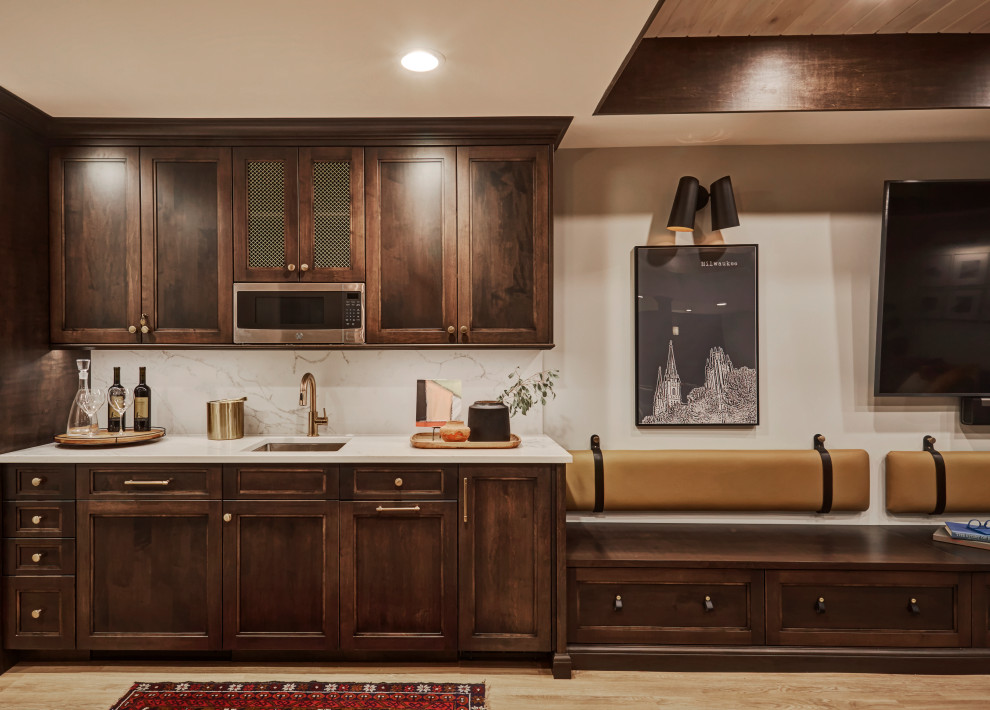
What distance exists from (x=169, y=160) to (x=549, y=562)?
247 centimetres

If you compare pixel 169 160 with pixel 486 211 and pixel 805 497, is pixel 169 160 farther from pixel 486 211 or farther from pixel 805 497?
pixel 805 497

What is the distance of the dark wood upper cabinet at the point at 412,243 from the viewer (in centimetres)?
276

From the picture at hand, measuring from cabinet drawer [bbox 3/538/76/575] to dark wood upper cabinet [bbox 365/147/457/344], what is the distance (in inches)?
61.0

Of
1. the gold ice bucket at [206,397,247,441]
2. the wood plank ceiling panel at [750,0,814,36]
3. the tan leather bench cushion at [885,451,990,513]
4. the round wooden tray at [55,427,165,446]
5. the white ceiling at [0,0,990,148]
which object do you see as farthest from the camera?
the tan leather bench cushion at [885,451,990,513]

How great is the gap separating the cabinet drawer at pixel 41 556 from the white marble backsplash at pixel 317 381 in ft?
2.37

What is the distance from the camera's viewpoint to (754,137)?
9.70ft

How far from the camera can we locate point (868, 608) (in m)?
2.51

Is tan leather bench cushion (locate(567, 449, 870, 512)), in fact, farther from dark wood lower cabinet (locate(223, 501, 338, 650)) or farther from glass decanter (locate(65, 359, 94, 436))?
glass decanter (locate(65, 359, 94, 436))

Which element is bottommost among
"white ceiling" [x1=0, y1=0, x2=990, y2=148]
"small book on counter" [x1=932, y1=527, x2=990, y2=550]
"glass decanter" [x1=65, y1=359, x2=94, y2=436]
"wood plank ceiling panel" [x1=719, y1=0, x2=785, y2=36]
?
"small book on counter" [x1=932, y1=527, x2=990, y2=550]

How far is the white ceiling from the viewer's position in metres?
1.86

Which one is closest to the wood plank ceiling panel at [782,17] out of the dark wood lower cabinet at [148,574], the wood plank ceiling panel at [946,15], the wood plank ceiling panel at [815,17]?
the wood plank ceiling panel at [815,17]

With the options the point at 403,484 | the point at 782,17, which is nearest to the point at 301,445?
the point at 403,484

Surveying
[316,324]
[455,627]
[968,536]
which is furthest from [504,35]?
[968,536]

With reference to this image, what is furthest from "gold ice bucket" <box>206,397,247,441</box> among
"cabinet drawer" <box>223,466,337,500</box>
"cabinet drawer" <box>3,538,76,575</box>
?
"cabinet drawer" <box>3,538,76,575</box>
